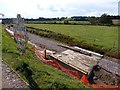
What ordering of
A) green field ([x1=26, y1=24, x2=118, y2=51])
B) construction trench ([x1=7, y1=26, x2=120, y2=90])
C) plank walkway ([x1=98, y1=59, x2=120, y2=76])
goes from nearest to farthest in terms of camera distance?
construction trench ([x1=7, y1=26, x2=120, y2=90]) < plank walkway ([x1=98, y1=59, x2=120, y2=76]) < green field ([x1=26, y1=24, x2=118, y2=51])

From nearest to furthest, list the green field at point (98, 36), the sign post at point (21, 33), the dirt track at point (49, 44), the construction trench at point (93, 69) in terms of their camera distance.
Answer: the sign post at point (21, 33) < the construction trench at point (93, 69) < the green field at point (98, 36) < the dirt track at point (49, 44)

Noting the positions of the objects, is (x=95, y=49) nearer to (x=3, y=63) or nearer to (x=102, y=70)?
(x=102, y=70)

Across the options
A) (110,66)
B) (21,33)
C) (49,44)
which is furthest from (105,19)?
(21,33)

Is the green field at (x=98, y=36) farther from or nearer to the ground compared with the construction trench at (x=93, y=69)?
farther from the ground

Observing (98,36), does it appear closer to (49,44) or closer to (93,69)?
(49,44)

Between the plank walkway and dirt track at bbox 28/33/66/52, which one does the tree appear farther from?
the plank walkway

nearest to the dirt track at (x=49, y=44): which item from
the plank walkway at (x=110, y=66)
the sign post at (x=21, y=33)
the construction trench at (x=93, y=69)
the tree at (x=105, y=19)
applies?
the construction trench at (x=93, y=69)

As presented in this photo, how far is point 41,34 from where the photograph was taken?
5938cm

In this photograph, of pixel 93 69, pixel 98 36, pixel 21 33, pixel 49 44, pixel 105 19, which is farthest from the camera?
pixel 105 19

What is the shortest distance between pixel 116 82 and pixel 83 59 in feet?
27.7

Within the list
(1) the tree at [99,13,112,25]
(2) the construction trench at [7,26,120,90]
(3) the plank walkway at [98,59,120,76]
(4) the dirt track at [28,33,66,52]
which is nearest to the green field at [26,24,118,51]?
(4) the dirt track at [28,33,66,52]

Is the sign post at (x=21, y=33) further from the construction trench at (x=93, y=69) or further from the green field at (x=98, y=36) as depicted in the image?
the green field at (x=98, y=36)

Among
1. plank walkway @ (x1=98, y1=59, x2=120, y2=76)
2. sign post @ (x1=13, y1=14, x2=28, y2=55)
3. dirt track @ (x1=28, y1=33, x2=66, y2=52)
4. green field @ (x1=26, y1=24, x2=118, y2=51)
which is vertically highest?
sign post @ (x1=13, y1=14, x2=28, y2=55)

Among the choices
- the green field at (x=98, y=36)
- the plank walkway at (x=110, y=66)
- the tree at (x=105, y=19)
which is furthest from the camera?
the tree at (x=105, y=19)
